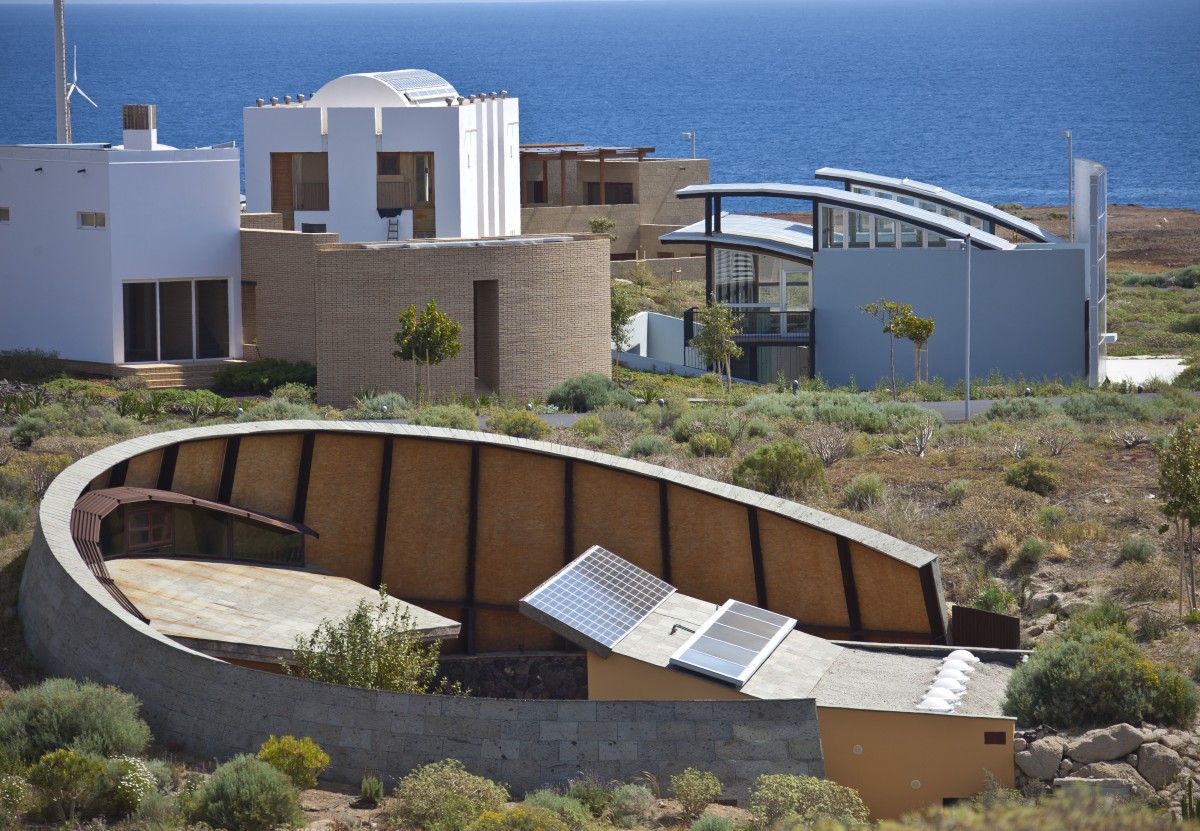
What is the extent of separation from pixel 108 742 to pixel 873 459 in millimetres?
17182

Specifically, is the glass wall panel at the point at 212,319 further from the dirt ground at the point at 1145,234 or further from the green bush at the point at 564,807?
the dirt ground at the point at 1145,234

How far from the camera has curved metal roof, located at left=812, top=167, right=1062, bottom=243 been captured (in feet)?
143

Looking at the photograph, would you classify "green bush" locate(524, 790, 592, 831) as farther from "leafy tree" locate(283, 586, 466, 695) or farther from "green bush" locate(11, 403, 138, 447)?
"green bush" locate(11, 403, 138, 447)

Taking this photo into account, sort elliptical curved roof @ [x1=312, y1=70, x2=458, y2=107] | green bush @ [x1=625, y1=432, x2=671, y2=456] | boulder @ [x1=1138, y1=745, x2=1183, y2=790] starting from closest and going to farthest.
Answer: boulder @ [x1=1138, y1=745, x2=1183, y2=790] < green bush @ [x1=625, y1=432, x2=671, y2=456] < elliptical curved roof @ [x1=312, y1=70, x2=458, y2=107]

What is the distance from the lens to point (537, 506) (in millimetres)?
18484

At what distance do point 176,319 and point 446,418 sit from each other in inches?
503

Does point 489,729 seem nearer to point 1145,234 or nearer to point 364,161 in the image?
point 364,161

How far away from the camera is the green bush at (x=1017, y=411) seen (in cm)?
3105

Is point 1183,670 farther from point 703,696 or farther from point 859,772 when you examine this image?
point 703,696

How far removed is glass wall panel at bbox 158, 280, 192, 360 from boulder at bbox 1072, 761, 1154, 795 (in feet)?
97.5

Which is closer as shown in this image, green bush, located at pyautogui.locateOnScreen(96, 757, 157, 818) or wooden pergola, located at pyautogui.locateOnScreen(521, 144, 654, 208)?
green bush, located at pyautogui.locateOnScreen(96, 757, 157, 818)

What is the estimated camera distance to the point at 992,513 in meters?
22.1

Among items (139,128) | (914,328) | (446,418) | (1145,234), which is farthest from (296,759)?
(1145,234)

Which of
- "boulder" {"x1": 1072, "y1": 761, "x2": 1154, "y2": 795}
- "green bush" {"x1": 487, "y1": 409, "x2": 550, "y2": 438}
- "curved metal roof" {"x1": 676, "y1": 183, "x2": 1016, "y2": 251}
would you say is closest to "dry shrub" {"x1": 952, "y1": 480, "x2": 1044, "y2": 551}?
"boulder" {"x1": 1072, "y1": 761, "x2": 1154, "y2": 795}
